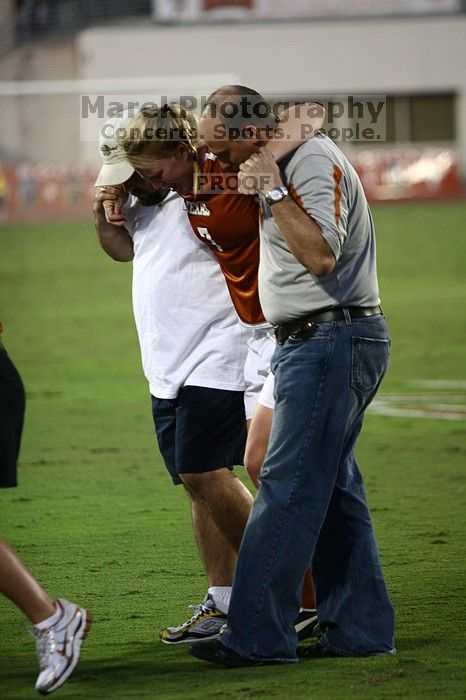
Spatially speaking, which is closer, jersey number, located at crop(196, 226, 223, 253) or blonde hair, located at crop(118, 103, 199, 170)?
blonde hair, located at crop(118, 103, 199, 170)

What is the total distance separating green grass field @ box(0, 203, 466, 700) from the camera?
479 centimetres

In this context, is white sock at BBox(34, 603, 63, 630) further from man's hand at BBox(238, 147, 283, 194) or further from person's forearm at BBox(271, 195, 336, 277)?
man's hand at BBox(238, 147, 283, 194)

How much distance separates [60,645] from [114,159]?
1.85 meters

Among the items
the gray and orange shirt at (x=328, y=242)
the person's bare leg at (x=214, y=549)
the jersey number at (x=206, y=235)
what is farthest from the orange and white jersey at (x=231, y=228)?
the person's bare leg at (x=214, y=549)

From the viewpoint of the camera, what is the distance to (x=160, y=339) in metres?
5.44

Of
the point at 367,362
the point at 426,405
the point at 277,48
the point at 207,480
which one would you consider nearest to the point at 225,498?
the point at 207,480

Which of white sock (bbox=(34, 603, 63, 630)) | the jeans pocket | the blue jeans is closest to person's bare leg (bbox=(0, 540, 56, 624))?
white sock (bbox=(34, 603, 63, 630))

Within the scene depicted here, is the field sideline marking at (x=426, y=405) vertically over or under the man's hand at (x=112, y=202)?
under

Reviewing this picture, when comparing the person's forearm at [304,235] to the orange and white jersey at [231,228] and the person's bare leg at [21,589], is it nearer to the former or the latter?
the orange and white jersey at [231,228]

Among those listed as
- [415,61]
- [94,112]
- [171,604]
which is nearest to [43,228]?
[94,112]

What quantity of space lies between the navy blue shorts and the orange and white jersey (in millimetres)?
345

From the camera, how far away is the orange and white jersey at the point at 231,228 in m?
5.03

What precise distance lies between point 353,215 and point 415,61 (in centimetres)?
4167

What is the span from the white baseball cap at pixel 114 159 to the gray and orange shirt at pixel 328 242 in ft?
2.52
